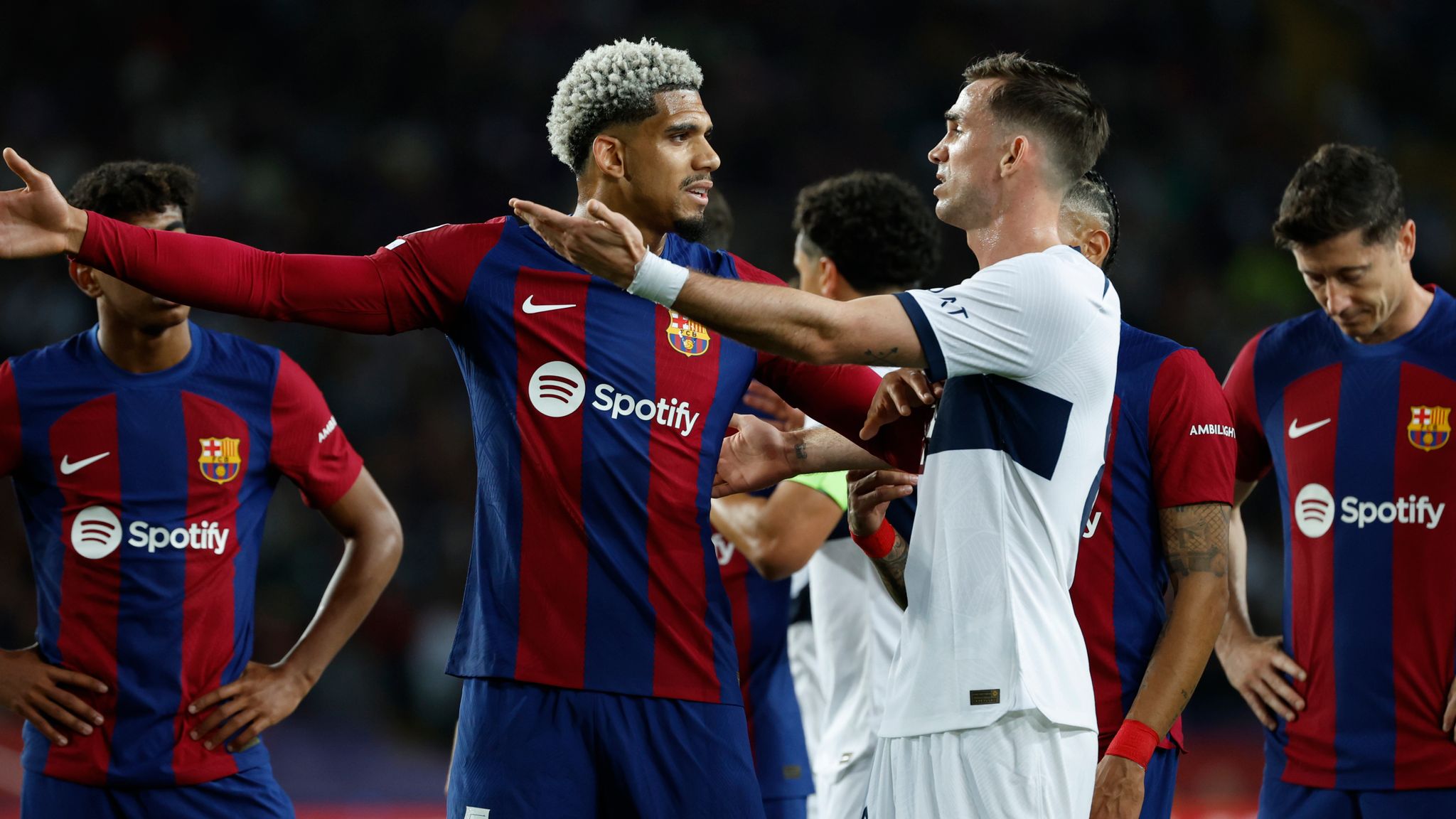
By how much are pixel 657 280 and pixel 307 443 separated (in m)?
1.84

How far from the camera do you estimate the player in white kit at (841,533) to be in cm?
440

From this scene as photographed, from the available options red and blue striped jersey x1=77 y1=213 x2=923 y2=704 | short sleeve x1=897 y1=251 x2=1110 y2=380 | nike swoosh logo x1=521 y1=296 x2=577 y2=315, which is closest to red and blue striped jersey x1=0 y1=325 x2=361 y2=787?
red and blue striped jersey x1=77 y1=213 x2=923 y2=704

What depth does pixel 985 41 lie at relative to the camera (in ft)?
45.9

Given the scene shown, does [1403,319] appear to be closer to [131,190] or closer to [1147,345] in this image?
[1147,345]

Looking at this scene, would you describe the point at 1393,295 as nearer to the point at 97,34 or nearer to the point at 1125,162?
the point at 1125,162

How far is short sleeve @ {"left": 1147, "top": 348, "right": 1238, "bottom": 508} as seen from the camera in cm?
360

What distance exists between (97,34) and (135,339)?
9379 millimetres

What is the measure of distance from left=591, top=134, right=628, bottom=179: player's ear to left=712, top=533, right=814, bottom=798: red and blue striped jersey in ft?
5.29

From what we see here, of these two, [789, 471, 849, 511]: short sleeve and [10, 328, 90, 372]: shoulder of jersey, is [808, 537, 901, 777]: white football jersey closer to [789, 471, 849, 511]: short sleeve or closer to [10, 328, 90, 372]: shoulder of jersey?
Answer: [789, 471, 849, 511]: short sleeve

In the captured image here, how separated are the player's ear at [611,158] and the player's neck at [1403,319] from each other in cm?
239

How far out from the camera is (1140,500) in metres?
3.67

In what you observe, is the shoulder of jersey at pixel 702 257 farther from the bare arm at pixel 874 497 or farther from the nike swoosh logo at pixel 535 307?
the bare arm at pixel 874 497

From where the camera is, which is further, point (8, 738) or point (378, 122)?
point (378, 122)

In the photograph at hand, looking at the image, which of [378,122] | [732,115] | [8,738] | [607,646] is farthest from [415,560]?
[607,646]
